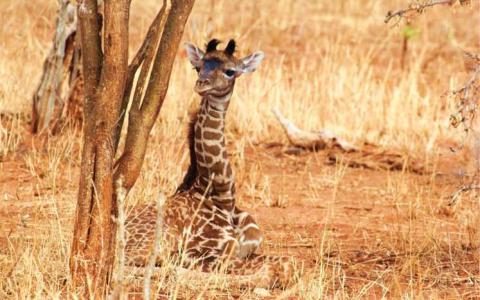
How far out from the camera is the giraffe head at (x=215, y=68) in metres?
7.49

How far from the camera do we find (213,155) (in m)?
7.63

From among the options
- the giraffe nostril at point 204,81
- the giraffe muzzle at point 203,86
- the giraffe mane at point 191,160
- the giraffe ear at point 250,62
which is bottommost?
the giraffe mane at point 191,160

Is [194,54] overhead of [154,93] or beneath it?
overhead

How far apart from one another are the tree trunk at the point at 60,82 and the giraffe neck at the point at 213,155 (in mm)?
3313

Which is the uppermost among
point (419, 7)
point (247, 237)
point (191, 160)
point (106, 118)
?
point (419, 7)

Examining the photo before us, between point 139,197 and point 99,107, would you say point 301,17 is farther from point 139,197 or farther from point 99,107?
point 99,107

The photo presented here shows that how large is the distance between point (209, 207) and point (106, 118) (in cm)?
203

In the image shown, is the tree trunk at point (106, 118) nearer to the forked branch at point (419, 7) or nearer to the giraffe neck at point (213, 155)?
the forked branch at point (419, 7)

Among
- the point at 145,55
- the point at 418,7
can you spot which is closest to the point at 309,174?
the point at 418,7

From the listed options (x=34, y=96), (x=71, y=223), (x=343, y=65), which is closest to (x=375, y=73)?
(x=343, y=65)

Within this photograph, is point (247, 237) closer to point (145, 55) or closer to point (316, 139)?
point (145, 55)

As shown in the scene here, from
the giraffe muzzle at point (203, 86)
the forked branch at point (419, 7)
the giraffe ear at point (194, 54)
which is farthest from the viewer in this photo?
the giraffe ear at point (194, 54)

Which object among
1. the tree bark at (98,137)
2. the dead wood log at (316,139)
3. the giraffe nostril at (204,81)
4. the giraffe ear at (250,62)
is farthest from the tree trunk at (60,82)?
the tree bark at (98,137)

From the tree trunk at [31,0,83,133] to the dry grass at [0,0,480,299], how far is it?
0.87 ft
